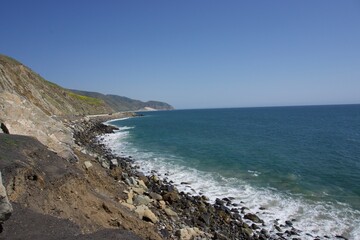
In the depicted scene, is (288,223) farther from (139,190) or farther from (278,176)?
(139,190)

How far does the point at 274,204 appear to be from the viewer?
20.5 m

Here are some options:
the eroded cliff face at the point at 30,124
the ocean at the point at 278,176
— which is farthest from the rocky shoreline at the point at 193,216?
the eroded cliff face at the point at 30,124

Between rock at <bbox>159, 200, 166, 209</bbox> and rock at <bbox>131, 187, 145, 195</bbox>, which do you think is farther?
rock at <bbox>131, 187, 145, 195</bbox>

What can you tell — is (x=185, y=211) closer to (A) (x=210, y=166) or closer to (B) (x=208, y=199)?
(B) (x=208, y=199)

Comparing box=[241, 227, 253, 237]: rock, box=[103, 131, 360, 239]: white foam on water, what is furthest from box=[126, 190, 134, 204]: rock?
box=[241, 227, 253, 237]: rock

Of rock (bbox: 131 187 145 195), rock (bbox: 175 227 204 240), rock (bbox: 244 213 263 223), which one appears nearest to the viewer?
rock (bbox: 175 227 204 240)

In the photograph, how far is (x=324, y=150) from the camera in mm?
40312

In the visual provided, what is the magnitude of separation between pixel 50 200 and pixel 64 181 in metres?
1.43

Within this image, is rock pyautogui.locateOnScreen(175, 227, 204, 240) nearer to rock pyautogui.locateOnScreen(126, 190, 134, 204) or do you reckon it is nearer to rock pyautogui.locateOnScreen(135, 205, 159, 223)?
rock pyautogui.locateOnScreen(135, 205, 159, 223)

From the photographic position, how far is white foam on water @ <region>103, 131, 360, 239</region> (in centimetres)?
1714

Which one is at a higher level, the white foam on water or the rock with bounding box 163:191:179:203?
the rock with bounding box 163:191:179:203

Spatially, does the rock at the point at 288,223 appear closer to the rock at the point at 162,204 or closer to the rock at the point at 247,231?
the rock at the point at 247,231

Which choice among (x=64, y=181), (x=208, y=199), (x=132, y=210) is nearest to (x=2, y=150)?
(x=64, y=181)

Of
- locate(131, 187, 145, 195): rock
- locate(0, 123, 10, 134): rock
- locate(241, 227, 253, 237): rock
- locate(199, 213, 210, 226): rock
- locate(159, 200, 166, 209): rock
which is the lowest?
locate(241, 227, 253, 237): rock
